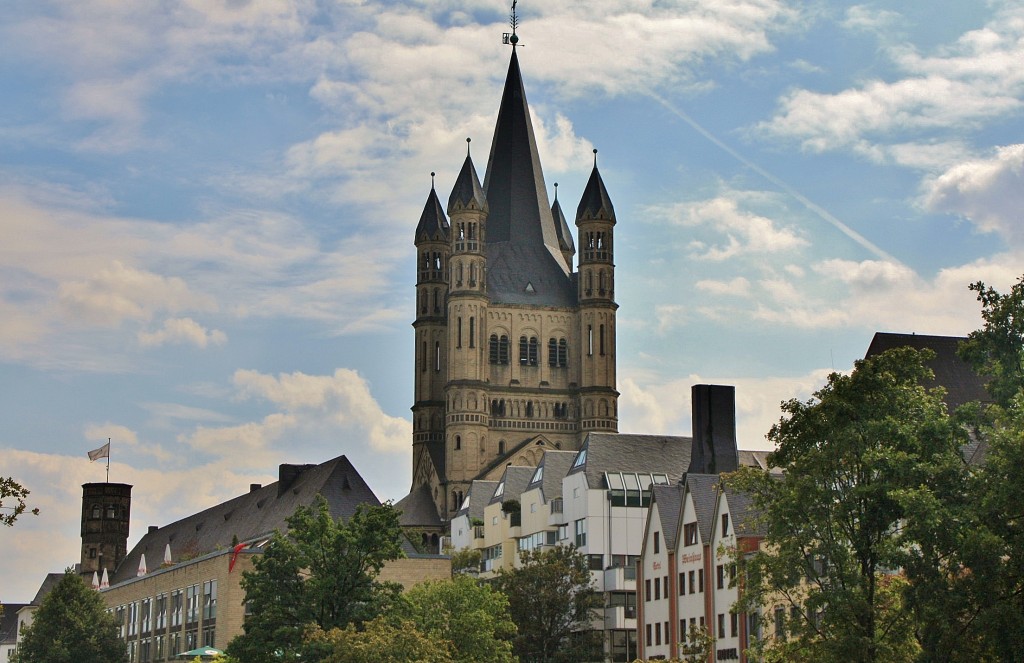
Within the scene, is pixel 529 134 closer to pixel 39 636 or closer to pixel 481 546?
pixel 481 546

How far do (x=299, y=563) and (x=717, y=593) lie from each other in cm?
2213

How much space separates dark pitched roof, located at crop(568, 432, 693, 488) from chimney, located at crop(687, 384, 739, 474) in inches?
104

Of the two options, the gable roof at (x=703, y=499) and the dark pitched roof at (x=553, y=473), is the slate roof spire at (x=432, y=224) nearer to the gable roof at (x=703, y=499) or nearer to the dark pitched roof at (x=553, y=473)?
the dark pitched roof at (x=553, y=473)

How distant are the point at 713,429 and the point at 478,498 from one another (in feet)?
110

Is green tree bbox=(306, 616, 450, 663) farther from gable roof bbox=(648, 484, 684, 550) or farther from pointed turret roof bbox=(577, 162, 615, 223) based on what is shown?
pointed turret roof bbox=(577, 162, 615, 223)

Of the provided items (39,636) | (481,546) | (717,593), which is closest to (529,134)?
(481,546)

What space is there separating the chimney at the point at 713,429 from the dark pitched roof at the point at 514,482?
18137 mm

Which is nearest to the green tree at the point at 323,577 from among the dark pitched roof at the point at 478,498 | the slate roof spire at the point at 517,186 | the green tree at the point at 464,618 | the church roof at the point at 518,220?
the green tree at the point at 464,618

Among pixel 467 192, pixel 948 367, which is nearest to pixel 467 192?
pixel 467 192

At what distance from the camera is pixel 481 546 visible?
12512 centimetres

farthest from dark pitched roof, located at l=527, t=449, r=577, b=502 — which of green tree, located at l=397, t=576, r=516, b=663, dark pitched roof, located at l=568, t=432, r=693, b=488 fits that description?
green tree, located at l=397, t=576, r=516, b=663

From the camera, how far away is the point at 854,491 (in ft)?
170

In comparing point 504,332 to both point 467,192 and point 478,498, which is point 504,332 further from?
point 478,498

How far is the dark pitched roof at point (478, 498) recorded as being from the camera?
445 ft
